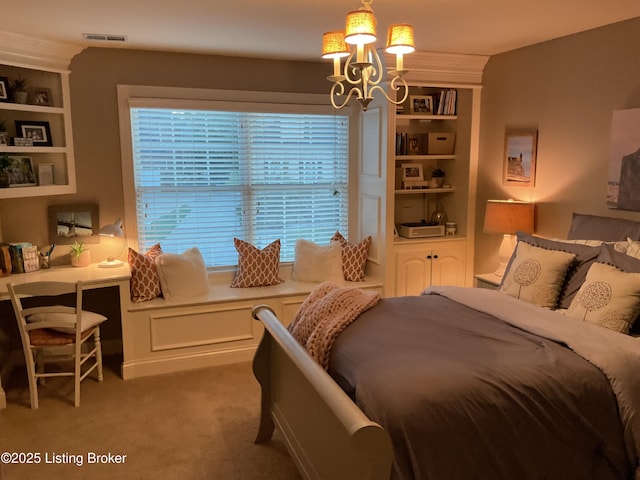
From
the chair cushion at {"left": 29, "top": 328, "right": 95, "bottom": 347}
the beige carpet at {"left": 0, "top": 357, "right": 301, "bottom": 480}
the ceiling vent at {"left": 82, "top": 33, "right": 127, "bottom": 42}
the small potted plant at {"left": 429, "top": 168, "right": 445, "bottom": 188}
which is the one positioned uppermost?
the ceiling vent at {"left": 82, "top": 33, "right": 127, "bottom": 42}

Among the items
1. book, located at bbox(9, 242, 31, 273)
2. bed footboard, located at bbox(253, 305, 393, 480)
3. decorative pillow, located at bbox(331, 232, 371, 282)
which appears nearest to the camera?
bed footboard, located at bbox(253, 305, 393, 480)

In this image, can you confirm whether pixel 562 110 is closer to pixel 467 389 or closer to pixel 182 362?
pixel 467 389

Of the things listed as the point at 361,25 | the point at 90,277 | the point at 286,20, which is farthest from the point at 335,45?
the point at 90,277

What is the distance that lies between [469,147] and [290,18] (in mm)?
2018

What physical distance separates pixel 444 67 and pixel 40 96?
3016mm

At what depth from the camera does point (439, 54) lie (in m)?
4.11

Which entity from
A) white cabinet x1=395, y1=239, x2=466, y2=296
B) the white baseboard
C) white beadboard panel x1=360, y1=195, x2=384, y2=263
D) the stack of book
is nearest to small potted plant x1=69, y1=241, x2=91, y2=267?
the stack of book

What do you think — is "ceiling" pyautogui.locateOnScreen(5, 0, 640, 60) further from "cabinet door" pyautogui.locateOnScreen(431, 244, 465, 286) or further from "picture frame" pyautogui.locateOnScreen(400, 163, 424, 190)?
"cabinet door" pyautogui.locateOnScreen(431, 244, 465, 286)

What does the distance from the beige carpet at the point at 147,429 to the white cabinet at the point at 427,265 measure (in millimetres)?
1530

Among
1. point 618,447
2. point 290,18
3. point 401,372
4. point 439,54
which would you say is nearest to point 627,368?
point 618,447

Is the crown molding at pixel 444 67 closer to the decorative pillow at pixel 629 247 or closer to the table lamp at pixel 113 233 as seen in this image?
the decorative pillow at pixel 629 247

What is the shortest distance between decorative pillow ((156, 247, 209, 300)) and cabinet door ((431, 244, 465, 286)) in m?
1.94

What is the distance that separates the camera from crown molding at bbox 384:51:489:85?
412 centimetres

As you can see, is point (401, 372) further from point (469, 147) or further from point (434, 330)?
point (469, 147)
